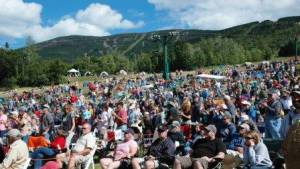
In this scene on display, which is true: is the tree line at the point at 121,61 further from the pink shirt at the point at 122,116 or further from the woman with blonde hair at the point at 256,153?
the woman with blonde hair at the point at 256,153

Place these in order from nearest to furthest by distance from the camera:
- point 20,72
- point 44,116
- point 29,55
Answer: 1. point 44,116
2. point 20,72
3. point 29,55

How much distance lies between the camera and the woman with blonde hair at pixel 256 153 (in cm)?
706

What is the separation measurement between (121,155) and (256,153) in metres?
2.68

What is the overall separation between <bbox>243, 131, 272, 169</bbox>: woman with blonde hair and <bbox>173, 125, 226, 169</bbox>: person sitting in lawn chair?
Answer: 742mm

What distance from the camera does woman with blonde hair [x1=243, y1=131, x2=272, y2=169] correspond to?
278 inches

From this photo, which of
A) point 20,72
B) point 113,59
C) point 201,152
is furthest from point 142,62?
point 201,152

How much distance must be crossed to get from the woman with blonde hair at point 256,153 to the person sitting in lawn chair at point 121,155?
7.83 feet

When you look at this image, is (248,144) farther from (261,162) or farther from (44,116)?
(44,116)

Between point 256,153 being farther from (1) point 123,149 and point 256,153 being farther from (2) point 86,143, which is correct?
(2) point 86,143

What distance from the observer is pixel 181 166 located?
7.75m

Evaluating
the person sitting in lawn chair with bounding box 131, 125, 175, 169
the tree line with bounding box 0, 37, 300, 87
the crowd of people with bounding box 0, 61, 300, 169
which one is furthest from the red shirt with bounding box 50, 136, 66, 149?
the tree line with bounding box 0, 37, 300, 87

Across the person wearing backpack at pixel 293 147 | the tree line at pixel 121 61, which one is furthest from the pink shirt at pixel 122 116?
the tree line at pixel 121 61

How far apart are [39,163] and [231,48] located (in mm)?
113286

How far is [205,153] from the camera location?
26.3 feet
